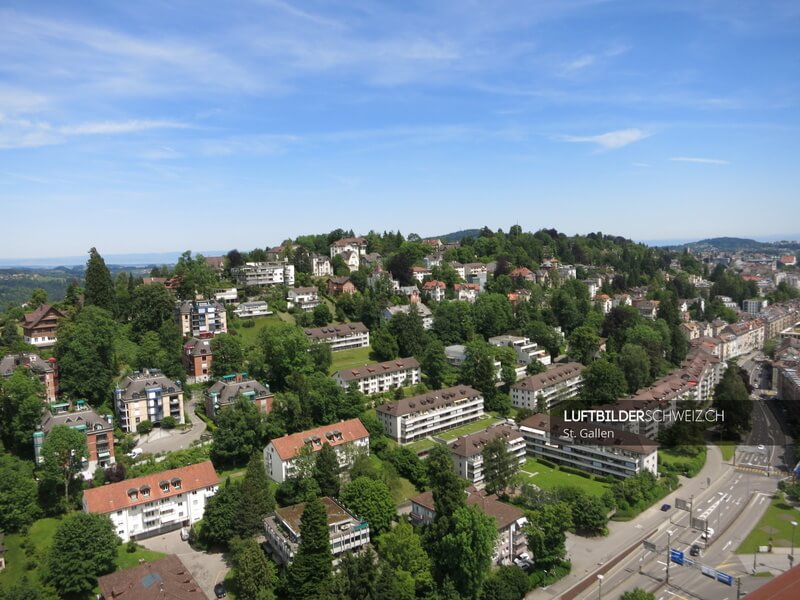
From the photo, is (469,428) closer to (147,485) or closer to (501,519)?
(501,519)

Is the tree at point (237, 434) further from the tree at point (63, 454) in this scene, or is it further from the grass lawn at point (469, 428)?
the grass lawn at point (469, 428)

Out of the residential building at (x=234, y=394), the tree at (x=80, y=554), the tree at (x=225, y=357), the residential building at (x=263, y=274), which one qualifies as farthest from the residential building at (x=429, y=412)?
the residential building at (x=263, y=274)

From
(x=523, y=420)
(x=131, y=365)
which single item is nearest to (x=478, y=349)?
(x=523, y=420)

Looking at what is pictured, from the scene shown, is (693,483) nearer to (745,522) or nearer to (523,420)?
(745,522)

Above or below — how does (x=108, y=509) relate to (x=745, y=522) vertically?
above

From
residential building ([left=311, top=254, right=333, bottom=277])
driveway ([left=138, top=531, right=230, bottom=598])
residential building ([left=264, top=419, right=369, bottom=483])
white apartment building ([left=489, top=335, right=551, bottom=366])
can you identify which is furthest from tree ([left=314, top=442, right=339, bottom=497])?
residential building ([left=311, top=254, right=333, bottom=277])

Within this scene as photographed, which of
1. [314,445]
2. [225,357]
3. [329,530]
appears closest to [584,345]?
[314,445]
